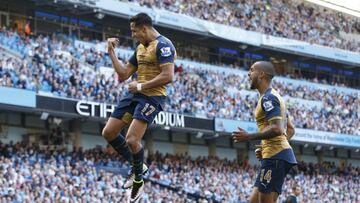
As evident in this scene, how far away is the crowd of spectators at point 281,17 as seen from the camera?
49.0 m

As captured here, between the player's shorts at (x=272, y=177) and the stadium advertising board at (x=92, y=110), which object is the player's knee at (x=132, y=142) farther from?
the stadium advertising board at (x=92, y=110)

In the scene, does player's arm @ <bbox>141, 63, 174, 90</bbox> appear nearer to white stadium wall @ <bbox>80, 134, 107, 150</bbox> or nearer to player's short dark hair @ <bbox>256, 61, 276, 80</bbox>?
player's short dark hair @ <bbox>256, 61, 276, 80</bbox>

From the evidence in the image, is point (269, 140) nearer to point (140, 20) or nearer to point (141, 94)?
point (141, 94)

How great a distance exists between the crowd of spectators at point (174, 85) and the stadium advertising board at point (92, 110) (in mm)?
283

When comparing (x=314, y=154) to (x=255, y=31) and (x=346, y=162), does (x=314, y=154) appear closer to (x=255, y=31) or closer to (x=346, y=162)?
(x=346, y=162)

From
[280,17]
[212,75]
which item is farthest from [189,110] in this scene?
[280,17]

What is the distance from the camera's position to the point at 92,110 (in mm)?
35000

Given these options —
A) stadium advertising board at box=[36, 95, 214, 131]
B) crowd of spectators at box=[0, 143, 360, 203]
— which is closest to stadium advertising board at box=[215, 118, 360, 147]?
stadium advertising board at box=[36, 95, 214, 131]

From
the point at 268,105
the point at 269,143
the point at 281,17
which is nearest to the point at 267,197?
the point at 269,143

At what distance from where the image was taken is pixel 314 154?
176ft

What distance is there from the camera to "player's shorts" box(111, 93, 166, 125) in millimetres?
10641

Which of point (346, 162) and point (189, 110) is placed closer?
point (189, 110)

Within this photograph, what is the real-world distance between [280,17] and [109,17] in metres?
17.3

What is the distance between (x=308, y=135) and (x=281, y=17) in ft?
43.8
